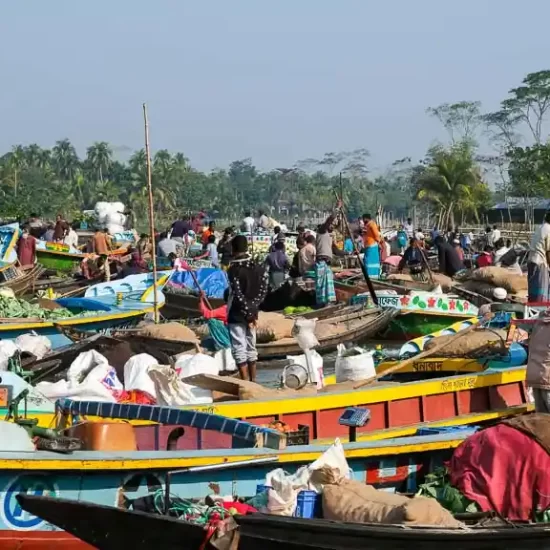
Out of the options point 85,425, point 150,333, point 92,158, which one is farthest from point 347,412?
point 92,158

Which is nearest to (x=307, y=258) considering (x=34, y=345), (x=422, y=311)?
(x=422, y=311)

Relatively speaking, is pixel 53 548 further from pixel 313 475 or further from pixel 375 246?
pixel 375 246

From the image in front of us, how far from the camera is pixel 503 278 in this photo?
55.6ft

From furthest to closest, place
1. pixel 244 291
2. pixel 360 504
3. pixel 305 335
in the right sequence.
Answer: pixel 305 335 → pixel 244 291 → pixel 360 504

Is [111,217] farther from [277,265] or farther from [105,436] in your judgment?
[105,436]

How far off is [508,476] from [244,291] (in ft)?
14.1

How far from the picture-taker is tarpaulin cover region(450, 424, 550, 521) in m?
5.76

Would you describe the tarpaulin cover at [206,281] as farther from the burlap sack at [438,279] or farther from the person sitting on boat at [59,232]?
the person sitting on boat at [59,232]

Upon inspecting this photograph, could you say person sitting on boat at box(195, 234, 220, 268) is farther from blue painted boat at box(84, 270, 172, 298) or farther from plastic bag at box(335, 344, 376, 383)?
plastic bag at box(335, 344, 376, 383)

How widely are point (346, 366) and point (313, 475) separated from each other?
3.21 metres

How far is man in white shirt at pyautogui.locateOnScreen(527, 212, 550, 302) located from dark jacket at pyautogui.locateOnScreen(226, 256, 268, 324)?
7.88ft

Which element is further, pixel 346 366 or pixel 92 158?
pixel 92 158

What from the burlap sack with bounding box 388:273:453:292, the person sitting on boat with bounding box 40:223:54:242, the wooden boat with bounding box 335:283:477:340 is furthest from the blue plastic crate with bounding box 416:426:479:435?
the person sitting on boat with bounding box 40:223:54:242

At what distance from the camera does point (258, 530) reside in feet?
17.7
